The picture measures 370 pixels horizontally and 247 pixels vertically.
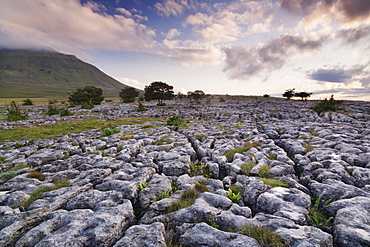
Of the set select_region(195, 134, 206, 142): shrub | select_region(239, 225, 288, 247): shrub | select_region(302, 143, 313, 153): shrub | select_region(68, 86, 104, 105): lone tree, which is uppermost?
select_region(68, 86, 104, 105): lone tree

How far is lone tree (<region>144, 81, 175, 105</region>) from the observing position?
6669 cm

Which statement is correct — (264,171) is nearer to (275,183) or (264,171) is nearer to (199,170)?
(275,183)

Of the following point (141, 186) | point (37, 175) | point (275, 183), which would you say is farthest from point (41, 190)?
point (275, 183)

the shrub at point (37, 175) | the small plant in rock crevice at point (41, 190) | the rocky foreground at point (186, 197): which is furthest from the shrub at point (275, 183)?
the shrub at point (37, 175)

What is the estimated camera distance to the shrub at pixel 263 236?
177 inches

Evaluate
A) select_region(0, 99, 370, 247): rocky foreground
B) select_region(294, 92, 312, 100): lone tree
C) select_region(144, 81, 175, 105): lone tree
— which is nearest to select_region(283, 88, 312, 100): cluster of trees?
select_region(294, 92, 312, 100): lone tree

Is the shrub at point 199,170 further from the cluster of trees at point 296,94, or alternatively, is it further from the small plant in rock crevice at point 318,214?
the cluster of trees at point 296,94

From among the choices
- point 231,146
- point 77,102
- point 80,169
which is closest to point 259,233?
point 231,146

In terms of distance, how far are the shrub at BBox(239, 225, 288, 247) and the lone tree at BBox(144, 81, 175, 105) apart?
6429 cm

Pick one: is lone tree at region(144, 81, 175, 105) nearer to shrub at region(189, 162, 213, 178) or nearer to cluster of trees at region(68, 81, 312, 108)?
cluster of trees at region(68, 81, 312, 108)

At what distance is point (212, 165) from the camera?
10.3m

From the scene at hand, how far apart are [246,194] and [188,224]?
3.19m

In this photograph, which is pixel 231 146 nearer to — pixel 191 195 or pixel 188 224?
pixel 191 195

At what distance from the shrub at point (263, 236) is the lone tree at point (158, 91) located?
64.3 m
